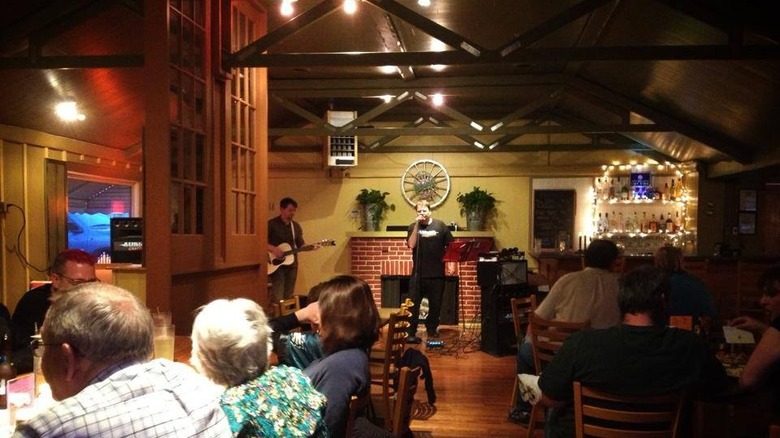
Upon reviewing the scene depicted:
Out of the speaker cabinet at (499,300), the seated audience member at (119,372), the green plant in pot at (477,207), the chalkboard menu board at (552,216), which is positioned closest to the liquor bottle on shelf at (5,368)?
the seated audience member at (119,372)

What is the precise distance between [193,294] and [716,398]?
3.09m

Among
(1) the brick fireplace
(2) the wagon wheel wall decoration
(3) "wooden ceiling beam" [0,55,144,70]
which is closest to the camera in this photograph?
(3) "wooden ceiling beam" [0,55,144,70]

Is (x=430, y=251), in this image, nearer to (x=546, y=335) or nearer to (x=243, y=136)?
(x=243, y=136)

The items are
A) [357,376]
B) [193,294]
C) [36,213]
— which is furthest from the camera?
[36,213]

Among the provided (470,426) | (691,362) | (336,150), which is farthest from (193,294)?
(336,150)

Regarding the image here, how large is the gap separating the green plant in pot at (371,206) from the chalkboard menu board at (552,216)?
2.44 meters

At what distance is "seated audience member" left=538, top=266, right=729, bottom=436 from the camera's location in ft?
7.46

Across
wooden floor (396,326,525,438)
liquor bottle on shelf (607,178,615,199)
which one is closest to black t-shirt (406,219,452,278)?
wooden floor (396,326,525,438)

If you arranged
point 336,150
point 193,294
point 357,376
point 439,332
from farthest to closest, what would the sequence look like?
point 336,150
point 439,332
point 193,294
point 357,376

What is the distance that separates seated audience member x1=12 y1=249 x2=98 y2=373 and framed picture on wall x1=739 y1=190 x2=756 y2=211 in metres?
8.85

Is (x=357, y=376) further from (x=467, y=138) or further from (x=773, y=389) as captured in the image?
(x=467, y=138)

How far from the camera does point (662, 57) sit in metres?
4.75

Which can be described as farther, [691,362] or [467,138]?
[467,138]

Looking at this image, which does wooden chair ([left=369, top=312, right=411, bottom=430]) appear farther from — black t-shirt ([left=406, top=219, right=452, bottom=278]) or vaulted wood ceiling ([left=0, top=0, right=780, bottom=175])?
black t-shirt ([left=406, top=219, right=452, bottom=278])
